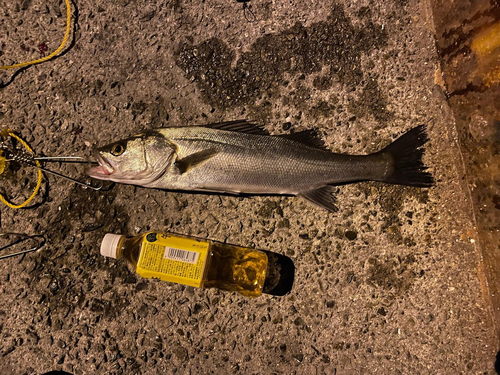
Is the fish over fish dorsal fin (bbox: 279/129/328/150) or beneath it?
beneath

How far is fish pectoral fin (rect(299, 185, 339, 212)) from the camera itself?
241 centimetres

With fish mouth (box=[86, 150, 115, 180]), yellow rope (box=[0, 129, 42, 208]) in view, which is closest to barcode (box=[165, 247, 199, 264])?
fish mouth (box=[86, 150, 115, 180])

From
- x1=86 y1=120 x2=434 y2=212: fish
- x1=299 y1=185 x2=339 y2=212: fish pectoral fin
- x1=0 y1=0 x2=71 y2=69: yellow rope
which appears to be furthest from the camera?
x1=0 y1=0 x2=71 y2=69: yellow rope

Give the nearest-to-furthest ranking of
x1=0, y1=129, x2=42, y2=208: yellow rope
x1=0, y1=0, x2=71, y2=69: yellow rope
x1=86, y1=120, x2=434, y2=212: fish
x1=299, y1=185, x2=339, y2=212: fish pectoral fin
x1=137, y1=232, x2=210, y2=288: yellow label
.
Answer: x1=137, y1=232, x2=210, y2=288: yellow label
x1=86, y1=120, x2=434, y2=212: fish
x1=299, y1=185, x2=339, y2=212: fish pectoral fin
x1=0, y1=129, x2=42, y2=208: yellow rope
x1=0, y1=0, x2=71, y2=69: yellow rope

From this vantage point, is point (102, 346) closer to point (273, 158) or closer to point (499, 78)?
point (273, 158)

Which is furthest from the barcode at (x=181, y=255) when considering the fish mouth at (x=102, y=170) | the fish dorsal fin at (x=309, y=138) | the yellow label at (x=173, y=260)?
the fish dorsal fin at (x=309, y=138)

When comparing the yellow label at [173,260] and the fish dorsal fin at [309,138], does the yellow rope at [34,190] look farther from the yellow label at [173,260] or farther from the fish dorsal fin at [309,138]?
the fish dorsal fin at [309,138]

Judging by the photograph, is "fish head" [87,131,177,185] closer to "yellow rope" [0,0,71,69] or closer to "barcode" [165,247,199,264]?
"barcode" [165,247,199,264]

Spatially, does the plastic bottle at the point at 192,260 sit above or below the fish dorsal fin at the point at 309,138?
below

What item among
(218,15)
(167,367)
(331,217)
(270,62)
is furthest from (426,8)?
(167,367)

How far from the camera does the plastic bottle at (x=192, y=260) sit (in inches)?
82.8

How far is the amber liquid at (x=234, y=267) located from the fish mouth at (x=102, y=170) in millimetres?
566

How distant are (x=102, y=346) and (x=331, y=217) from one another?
90.0 inches

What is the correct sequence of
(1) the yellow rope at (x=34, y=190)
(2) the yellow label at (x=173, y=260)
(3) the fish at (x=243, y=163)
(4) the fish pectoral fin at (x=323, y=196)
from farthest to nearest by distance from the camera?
1. (1) the yellow rope at (x=34, y=190)
2. (4) the fish pectoral fin at (x=323, y=196)
3. (3) the fish at (x=243, y=163)
4. (2) the yellow label at (x=173, y=260)
